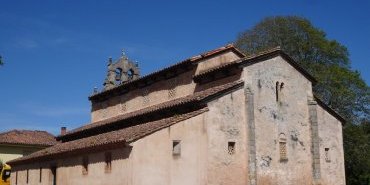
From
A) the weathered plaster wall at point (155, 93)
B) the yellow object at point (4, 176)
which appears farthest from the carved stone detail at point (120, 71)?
the yellow object at point (4, 176)

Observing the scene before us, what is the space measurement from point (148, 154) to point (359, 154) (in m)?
23.3

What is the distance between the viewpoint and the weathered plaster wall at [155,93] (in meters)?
28.3

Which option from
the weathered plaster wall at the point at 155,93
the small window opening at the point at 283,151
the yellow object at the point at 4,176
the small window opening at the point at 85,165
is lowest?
the yellow object at the point at 4,176

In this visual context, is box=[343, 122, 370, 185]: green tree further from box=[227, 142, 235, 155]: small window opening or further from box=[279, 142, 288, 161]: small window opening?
box=[227, 142, 235, 155]: small window opening

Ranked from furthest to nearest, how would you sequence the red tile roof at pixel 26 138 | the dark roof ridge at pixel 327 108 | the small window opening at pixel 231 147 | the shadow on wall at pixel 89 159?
the red tile roof at pixel 26 138 → the dark roof ridge at pixel 327 108 → the small window opening at pixel 231 147 → the shadow on wall at pixel 89 159

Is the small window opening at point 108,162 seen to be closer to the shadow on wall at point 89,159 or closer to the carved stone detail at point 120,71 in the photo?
the shadow on wall at point 89,159

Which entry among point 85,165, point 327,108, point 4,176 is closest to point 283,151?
point 327,108

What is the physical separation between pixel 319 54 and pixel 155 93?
57.1ft

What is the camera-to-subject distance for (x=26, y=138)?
4956cm

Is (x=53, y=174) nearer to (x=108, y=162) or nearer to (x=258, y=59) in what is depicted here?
(x=108, y=162)

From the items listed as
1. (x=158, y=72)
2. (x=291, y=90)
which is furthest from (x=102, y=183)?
(x=291, y=90)

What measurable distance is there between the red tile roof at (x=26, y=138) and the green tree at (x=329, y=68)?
2435 cm

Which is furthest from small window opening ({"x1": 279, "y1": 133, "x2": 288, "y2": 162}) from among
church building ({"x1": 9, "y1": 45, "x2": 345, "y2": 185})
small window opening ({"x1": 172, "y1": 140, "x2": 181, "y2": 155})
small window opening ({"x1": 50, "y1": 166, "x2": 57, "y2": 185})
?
small window opening ({"x1": 50, "y1": 166, "x2": 57, "y2": 185})

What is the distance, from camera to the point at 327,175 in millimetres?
27656
